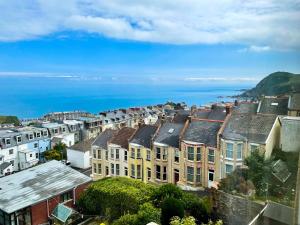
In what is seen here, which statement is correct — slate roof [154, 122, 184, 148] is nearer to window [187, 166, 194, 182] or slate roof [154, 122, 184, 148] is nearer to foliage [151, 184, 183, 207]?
window [187, 166, 194, 182]

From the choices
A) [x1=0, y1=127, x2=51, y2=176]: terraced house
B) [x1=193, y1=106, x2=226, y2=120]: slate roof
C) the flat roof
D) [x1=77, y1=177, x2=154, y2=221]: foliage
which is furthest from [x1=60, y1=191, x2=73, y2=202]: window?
[x1=0, y1=127, x2=51, y2=176]: terraced house

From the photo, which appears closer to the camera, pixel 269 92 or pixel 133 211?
pixel 269 92

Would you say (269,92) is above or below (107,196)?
above

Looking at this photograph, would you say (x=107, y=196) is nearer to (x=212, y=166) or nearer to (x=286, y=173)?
(x=212, y=166)

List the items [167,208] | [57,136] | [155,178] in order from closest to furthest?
[167,208] < [155,178] < [57,136]

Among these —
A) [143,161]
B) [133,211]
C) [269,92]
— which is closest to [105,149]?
[143,161]

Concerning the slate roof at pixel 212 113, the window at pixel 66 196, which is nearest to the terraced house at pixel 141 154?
the slate roof at pixel 212 113

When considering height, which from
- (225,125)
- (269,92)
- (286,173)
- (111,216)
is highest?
(269,92)

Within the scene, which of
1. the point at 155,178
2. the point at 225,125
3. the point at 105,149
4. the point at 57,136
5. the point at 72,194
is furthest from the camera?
the point at 57,136

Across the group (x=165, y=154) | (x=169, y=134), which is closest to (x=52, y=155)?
(x=165, y=154)
